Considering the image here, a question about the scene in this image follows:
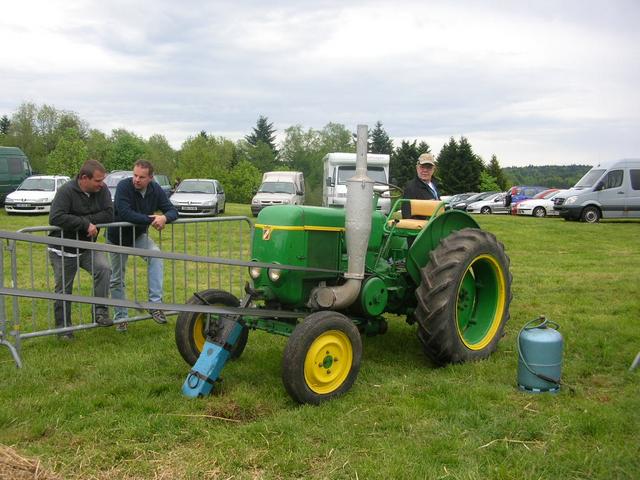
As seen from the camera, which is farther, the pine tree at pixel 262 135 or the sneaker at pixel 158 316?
the pine tree at pixel 262 135

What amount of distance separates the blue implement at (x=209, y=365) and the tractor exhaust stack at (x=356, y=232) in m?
0.68

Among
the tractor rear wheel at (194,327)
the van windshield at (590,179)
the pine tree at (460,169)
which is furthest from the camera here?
the pine tree at (460,169)

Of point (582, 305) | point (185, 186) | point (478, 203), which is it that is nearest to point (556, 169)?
point (478, 203)

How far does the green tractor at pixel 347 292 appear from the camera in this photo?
437cm

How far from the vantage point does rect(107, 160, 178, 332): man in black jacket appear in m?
6.34

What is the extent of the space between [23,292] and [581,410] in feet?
11.6

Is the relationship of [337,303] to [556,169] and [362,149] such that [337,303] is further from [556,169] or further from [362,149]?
[556,169]

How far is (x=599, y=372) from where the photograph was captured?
5.08 m

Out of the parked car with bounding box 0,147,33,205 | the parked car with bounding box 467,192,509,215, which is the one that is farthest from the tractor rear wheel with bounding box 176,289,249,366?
the parked car with bounding box 467,192,509,215

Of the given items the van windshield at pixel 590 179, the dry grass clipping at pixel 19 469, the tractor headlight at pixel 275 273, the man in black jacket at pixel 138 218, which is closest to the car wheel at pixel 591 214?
the van windshield at pixel 590 179

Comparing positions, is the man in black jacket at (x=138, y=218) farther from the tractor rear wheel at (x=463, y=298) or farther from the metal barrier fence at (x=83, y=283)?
the tractor rear wheel at (x=463, y=298)

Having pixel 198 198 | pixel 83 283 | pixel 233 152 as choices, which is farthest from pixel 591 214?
pixel 233 152

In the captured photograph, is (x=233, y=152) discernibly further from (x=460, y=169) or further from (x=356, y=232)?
(x=356, y=232)

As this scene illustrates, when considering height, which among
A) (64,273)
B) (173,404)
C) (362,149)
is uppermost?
(362,149)
